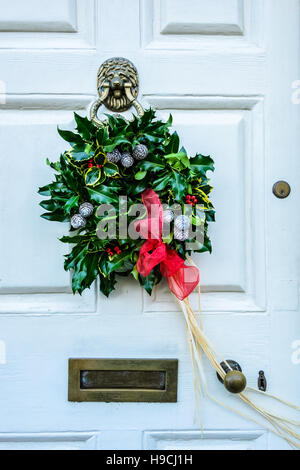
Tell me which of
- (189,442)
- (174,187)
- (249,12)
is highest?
(249,12)

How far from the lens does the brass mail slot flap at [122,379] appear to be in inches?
32.0

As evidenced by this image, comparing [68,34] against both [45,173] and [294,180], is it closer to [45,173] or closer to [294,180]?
[45,173]

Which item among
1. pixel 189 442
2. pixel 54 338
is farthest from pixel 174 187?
pixel 189 442

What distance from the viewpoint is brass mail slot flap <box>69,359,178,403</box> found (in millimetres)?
812

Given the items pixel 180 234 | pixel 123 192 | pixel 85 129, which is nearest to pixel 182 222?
pixel 180 234

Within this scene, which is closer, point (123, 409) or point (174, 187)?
point (174, 187)

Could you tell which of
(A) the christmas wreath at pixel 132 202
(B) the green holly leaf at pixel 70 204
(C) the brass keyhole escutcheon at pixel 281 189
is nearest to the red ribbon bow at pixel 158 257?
(A) the christmas wreath at pixel 132 202

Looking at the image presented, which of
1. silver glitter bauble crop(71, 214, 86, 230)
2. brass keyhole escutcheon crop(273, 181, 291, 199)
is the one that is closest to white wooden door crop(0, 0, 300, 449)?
brass keyhole escutcheon crop(273, 181, 291, 199)

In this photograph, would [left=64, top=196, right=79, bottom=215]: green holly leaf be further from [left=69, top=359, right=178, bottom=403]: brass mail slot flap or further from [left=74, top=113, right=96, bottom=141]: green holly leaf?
[left=69, top=359, right=178, bottom=403]: brass mail slot flap

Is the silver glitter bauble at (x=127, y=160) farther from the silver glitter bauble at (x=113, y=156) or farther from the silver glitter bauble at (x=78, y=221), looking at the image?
the silver glitter bauble at (x=78, y=221)

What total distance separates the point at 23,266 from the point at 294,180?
544 millimetres

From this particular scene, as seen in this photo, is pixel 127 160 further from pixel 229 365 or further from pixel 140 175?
pixel 229 365

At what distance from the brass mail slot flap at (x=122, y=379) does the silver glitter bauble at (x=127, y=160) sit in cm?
36

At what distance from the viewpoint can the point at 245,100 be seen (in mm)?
844
